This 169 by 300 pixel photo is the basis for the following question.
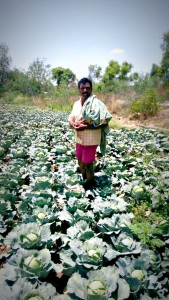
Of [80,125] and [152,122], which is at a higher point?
[80,125]

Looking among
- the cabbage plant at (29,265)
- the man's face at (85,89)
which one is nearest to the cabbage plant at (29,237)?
the cabbage plant at (29,265)

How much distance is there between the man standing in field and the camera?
287 centimetres

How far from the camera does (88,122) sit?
2.93 meters

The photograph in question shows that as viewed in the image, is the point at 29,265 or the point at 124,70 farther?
the point at 124,70

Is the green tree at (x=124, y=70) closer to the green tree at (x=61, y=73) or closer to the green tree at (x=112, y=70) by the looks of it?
the green tree at (x=112, y=70)

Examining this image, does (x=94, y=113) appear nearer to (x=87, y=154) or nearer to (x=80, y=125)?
(x=80, y=125)

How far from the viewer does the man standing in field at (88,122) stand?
2.87 meters

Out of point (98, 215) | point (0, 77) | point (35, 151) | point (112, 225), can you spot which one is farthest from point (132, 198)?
point (0, 77)

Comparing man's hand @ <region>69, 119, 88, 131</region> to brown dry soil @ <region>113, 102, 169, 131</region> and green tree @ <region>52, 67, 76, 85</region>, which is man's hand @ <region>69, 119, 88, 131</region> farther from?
green tree @ <region>52, 67, 76, 85</region>

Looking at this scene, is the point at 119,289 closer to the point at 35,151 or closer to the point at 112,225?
the point at 112,225

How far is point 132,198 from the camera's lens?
300 cm

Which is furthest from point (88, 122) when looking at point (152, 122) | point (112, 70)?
point (112, 70)

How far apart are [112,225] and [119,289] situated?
745 millimetres

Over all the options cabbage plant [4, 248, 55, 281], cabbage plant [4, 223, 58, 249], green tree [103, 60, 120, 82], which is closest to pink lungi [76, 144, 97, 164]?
cabbage plant [4, 223, 58, 249]
